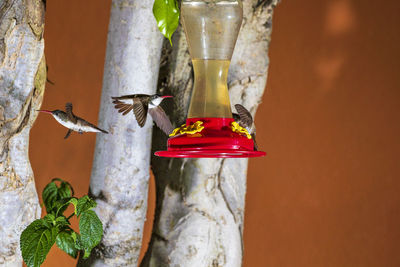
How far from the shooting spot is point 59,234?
1.34 metres

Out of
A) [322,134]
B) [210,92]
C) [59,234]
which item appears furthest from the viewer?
[322,134]

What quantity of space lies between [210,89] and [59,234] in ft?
1.83

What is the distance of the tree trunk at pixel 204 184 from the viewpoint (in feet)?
5.09

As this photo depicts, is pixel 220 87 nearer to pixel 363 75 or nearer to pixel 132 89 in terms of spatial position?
pixel 132 89

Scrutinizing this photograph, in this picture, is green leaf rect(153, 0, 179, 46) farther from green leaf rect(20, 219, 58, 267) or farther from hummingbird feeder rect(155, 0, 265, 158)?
green leaf rect(20, 219, 58, 267)

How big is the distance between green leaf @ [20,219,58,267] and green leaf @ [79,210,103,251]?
0.07 meters

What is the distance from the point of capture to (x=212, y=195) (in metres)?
1.58

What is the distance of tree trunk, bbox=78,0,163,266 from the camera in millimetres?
1498

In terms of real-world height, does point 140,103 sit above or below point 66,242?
above

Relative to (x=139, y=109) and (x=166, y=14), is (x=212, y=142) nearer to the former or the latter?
(x=139, y=109)

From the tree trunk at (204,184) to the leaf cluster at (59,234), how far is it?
279 millimetres

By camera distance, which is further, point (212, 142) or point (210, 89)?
point (210, 89)

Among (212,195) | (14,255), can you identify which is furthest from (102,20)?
(14,255)

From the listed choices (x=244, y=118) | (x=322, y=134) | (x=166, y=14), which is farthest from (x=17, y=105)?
(x=322, y=134)
